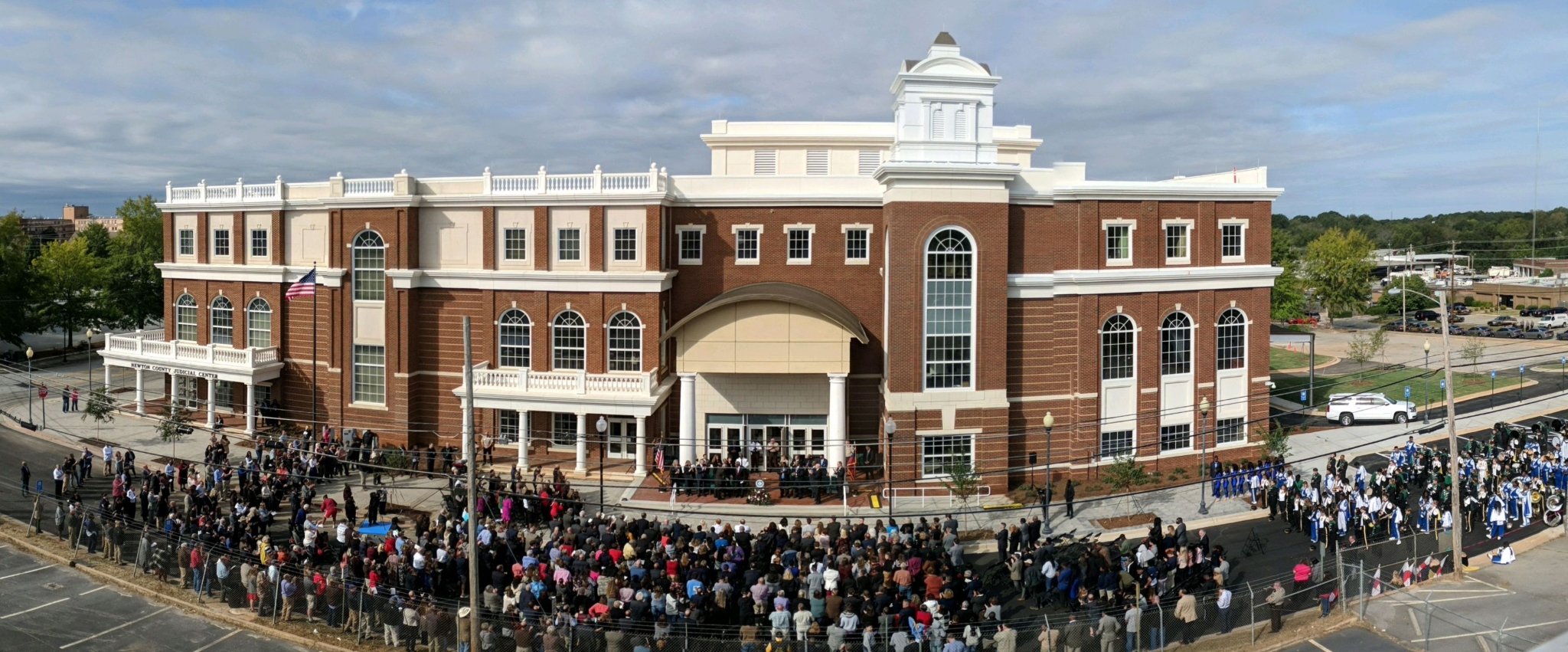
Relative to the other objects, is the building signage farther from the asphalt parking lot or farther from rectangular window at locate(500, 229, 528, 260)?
the asphalt parking lot

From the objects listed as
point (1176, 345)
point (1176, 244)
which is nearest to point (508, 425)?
point (1176, 345)

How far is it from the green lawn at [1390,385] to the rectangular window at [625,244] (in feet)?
113

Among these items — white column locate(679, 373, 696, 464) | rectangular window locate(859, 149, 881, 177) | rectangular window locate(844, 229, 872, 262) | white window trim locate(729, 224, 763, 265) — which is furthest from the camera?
rectangular window locate(859, 149, 881, 177)

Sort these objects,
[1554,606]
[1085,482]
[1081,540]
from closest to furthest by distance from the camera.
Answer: [1554,606], [1081,540], [1085,482]

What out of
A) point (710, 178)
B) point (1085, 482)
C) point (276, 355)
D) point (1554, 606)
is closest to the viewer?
point (1554, 606)

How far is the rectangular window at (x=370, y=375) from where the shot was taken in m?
40.0

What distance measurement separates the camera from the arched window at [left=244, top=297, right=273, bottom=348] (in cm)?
4288

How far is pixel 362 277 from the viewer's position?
1569 inches

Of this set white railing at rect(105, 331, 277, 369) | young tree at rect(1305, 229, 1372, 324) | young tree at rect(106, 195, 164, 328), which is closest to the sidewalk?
white railing at rect(105, 331, 277, 369)

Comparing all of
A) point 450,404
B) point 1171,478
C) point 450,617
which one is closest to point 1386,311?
point 1171,478

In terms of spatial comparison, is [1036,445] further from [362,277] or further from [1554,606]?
[362,277]

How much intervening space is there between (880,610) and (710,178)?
21.9 meters

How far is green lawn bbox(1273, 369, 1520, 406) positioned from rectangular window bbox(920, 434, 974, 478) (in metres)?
24.4

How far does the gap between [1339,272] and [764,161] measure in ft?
244
